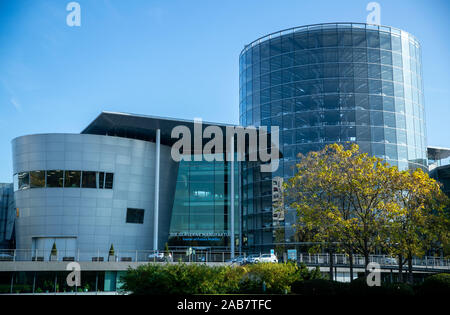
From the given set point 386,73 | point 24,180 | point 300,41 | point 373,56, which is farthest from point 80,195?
point 386,73

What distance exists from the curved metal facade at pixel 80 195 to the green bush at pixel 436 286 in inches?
1279

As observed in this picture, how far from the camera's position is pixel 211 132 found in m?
50.6

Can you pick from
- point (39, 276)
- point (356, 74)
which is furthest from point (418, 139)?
point (39, 276)

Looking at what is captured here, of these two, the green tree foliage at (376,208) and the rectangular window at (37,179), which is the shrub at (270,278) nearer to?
the green tree foliage at (376,208)

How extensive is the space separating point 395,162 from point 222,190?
2016 cm

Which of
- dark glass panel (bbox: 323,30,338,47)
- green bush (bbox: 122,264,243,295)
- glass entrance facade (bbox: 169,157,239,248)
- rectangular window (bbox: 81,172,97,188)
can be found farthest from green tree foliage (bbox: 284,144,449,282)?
dark glass panel (bbox: 323,30,338,47)

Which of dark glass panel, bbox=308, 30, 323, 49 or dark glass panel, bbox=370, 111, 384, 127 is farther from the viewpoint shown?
dark glass panel, bbox=308, 30, 323, 49

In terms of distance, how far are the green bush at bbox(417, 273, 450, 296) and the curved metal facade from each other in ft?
107

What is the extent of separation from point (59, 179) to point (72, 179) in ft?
3.93

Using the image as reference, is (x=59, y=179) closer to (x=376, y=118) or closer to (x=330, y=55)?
(x=330, y=55)

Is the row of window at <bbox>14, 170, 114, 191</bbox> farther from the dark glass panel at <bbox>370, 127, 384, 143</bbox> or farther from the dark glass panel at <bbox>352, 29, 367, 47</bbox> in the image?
the dark glass panel at <bbox>352, 29, 367, 47</bbox>

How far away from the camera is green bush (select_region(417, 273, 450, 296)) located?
2025 centimetres

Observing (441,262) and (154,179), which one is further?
(154,179)

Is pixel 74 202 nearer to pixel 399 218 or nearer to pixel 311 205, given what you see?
pixel 311 205
